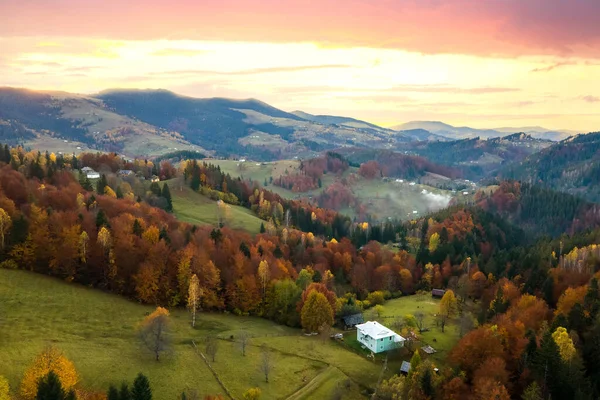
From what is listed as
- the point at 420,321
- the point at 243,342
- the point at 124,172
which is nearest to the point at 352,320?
the point at 420,321

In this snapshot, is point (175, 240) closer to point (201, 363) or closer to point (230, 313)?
point (230, 313)

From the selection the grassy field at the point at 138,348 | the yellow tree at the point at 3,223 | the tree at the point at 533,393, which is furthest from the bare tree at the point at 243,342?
the yellow tree at the point at 3,223

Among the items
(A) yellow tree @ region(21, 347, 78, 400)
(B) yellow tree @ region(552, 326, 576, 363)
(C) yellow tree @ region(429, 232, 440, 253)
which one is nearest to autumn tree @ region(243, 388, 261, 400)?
(A) yellow tree @ region(21, 347, 78, 400)

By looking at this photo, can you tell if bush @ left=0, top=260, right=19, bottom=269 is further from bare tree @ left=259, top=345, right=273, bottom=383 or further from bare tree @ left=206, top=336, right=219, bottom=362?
bare tree @ left=259, top=345, right=273, bottom=383

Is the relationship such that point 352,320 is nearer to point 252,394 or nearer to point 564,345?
point 252,394

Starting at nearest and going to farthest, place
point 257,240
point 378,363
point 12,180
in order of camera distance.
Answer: point 378,363 → point 12,180 → point 257,240

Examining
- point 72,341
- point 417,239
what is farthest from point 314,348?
point 417,239
